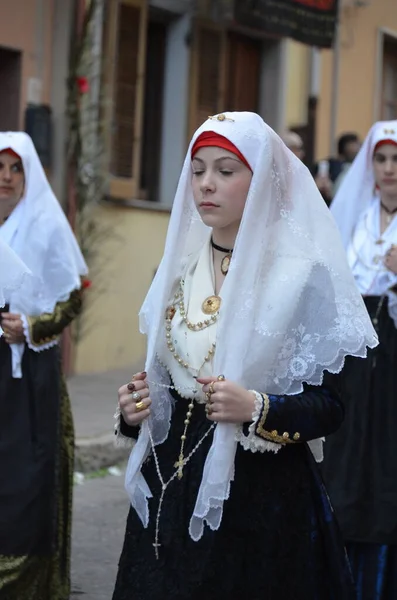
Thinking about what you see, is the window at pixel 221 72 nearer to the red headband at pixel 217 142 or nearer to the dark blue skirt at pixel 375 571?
the dark blue skirt at pixel 375 571

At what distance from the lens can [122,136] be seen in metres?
10.5

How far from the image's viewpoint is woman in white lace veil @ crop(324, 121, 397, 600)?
4.70 meters

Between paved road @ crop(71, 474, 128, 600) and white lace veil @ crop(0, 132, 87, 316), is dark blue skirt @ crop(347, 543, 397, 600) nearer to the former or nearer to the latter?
paved road @ crop(71, 474, 128, 600)

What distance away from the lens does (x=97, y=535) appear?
19.9 feet

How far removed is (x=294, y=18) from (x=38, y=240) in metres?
6.78

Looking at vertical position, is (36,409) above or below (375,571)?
above

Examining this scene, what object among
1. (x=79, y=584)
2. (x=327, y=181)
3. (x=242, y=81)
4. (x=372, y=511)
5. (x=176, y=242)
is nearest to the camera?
(x=176, y=242)

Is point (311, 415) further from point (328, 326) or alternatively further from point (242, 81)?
point (242, 81)

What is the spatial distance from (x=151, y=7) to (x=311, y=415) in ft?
27.6

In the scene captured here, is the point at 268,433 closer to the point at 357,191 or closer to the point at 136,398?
the point at 136,398

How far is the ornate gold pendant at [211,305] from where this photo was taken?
3047 millimetres

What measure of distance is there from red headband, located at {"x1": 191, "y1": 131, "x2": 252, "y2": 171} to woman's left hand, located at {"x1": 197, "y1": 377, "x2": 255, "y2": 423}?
54 cm

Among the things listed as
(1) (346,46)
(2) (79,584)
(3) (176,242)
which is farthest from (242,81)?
(3) (176,242)

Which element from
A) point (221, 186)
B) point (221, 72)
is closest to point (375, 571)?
point (221, 186)
